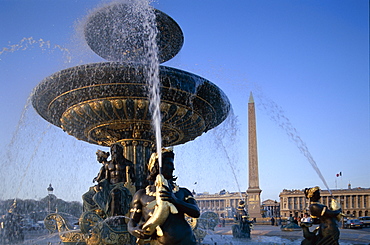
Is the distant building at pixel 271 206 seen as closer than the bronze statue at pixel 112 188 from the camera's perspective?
No

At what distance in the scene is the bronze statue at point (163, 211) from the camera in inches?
126

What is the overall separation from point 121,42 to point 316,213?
21.5 feet

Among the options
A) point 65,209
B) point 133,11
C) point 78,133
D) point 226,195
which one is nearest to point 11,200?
point 65,209

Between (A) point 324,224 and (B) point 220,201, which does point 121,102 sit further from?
(B) point 220,201

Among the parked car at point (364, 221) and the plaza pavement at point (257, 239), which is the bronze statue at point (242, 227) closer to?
the plaza pavement at point (257, 239)

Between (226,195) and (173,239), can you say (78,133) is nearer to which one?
(173,239)

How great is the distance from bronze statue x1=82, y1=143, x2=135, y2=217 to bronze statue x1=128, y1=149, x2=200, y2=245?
4.56 m

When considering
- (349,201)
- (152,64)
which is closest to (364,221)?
(152,64)

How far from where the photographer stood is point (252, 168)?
129 ft

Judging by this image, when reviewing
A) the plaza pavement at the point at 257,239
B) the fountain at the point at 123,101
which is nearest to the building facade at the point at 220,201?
the plaza pavement at the point at 257,239

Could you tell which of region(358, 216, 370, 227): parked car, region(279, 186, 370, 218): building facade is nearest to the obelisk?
region(358, 216, 370, 227): parked car

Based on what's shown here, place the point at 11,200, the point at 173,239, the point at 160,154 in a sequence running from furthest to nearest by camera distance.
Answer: the point at 11,200 < the point at 160,154 < the point at 173,239

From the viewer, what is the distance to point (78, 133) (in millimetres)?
9711

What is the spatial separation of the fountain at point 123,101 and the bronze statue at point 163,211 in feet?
13.7
